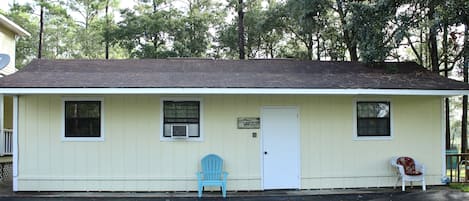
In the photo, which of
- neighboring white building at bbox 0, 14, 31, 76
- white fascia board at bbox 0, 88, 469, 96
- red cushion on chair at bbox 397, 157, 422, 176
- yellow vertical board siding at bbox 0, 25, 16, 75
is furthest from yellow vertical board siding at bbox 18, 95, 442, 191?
yellow vertical board siding at bbox 0, 25, 16, 75

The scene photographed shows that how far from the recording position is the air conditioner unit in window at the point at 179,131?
359 inches

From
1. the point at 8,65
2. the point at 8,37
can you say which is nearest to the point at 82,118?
the point at 8,65

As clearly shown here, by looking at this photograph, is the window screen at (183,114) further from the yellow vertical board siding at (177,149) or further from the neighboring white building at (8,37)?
the neighboring white building at (8,37)

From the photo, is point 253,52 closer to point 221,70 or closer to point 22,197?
point 221,70

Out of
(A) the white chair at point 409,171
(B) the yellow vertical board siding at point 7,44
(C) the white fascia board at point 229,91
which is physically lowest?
(A) the white chair at point 409,171

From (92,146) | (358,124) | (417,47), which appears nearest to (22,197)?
(92,146)

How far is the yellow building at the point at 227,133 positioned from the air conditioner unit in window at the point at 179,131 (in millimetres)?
23

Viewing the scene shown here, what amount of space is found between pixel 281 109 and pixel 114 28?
52.3ft

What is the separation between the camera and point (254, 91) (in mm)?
8547

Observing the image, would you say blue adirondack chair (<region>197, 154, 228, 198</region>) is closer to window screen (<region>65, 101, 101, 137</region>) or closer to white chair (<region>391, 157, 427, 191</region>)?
window screen (<region>65, 101, 101, 137</region>)

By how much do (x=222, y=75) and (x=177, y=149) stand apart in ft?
6.18

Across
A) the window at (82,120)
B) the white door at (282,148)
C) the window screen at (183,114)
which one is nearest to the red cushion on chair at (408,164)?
the white door at (282,148)

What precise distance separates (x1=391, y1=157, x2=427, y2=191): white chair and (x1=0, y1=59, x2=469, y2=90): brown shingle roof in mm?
1651

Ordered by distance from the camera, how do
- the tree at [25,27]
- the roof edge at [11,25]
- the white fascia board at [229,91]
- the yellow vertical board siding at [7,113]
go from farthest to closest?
1. the tree at [25,27]
2. the yellow vertical board siding at [7,113]
3. the roof edge at [11,25]
4. the white fascia board at [229,91]
